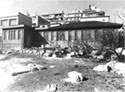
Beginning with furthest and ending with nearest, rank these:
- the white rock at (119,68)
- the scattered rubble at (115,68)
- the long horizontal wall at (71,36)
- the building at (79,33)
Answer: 1. the long horizontal wall at (71,36)
2. the building at (79,33)
3. the scattered rubble at (115,68)
4. the white rock at (119,68)

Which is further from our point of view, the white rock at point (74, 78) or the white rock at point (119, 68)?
the white rock at point (119, 68)

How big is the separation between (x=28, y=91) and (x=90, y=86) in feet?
10.3

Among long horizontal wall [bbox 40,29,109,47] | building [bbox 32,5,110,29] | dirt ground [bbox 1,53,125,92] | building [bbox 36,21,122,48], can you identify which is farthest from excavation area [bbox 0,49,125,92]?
building [bbox 32,5,110,29]

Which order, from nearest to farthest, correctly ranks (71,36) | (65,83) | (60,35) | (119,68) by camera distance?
(65,83), (119,68), (71,36), (60,35)

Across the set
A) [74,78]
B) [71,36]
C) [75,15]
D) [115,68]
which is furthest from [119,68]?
[75,15]

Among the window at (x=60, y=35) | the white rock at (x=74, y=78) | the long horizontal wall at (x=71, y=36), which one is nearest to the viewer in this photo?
the white rock at (x=74, y=78)

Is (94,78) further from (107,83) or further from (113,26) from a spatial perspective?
(113,26)

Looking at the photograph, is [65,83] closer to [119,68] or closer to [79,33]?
[119,68]

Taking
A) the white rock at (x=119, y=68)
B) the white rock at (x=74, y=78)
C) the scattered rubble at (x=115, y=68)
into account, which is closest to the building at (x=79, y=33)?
the scattered rubble at (x=115, y=68)

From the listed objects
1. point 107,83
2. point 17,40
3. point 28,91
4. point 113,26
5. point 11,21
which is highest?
point 11,21

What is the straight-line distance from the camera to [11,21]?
2697 cm

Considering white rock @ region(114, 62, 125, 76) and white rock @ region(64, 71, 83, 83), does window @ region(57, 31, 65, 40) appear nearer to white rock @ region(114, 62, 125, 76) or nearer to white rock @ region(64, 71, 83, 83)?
white rock @ region(114, 62, 125, 76)

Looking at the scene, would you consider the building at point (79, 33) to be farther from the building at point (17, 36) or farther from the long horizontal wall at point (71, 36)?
the building at point (17, 36)

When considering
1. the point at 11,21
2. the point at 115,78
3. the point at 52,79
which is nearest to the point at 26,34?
the point at 11,21
